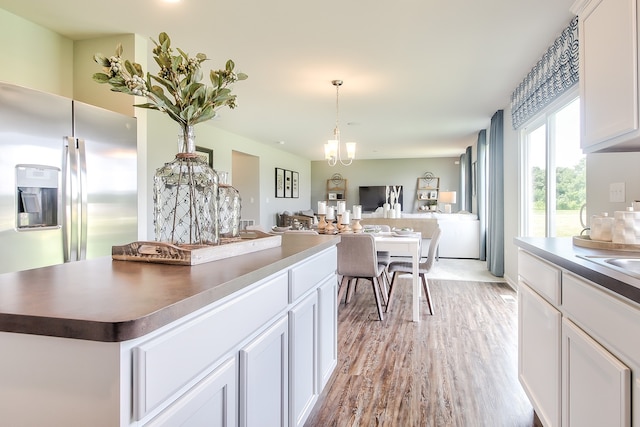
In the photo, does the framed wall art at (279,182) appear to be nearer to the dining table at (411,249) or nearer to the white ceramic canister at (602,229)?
the dining table at (411,249)

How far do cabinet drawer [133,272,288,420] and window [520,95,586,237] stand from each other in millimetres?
2847

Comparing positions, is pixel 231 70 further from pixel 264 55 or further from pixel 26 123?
pixel 264 55

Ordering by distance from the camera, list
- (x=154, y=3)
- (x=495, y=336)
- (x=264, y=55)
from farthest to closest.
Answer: (x=264, y=55) < (x=495, y=336) < (x=154, y=3)

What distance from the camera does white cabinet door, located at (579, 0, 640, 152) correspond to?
4.91ft

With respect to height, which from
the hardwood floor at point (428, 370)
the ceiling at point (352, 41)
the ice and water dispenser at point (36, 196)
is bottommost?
the hardwood floor at point (428, 370)

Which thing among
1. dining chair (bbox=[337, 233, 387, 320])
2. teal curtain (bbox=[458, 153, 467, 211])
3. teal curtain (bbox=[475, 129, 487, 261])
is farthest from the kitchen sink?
teal curtain (bbox=[458, 153, 467, 211])

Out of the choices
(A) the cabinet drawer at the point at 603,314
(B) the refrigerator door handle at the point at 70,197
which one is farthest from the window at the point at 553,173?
(B) the refrigerator door handle at the point at 70,197

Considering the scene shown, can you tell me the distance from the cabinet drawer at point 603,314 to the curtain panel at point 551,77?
6.21 feet

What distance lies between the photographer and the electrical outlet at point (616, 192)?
86.0 inches

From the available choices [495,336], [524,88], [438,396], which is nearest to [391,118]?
[524,88]

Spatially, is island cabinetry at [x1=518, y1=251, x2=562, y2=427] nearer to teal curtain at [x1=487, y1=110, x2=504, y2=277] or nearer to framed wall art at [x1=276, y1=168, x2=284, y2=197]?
teal curtain at [x1=487, y1=110, x2=504, y2=277]

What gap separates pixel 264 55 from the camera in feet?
11.1

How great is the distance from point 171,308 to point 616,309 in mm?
1152

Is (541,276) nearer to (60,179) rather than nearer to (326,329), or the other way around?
(326,329)
